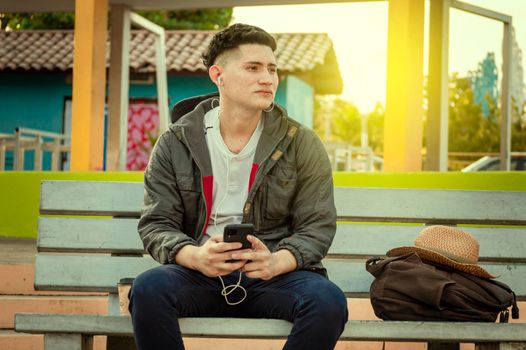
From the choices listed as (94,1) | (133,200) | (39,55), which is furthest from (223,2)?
(39,55)

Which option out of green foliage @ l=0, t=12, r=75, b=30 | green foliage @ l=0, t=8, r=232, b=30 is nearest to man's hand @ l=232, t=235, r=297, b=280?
green foliage @ l=0, t=8, r=232, b=30

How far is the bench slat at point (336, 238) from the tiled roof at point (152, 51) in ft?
61.4

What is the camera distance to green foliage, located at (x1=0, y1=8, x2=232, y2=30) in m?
31.2

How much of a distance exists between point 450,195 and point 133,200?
4.61 feet

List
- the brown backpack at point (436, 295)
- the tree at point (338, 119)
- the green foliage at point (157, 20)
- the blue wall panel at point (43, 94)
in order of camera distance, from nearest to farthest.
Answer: the brown backpack at point (436, 295)
the blue wall panel at point (43, 94)
the green foliage at point (157, 20)
the tree at point (338, 119)

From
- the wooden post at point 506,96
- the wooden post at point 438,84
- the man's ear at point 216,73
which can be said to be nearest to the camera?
the man's ear at point 216,73

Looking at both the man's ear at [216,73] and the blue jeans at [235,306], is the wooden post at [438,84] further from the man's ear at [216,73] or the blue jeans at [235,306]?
the blue jeans at [235,306]

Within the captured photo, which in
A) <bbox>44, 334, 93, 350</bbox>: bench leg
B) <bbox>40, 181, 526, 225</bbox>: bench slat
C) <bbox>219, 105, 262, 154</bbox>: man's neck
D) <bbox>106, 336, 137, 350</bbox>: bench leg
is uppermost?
<bbox>219, 105, 262, 154</bbox>: man's neck

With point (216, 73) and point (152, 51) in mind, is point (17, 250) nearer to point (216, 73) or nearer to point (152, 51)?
point (216, 73)

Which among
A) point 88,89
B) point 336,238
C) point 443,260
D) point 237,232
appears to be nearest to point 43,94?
point 88,89

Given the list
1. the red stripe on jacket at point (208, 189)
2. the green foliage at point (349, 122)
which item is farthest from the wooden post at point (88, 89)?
the green foliage at point (349, 122)

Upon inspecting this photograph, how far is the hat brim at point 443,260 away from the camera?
333 cm

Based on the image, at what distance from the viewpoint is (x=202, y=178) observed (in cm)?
340

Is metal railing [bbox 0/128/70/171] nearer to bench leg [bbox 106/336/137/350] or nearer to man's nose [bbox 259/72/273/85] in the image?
bench leg [bbox 106/336/137/350]
